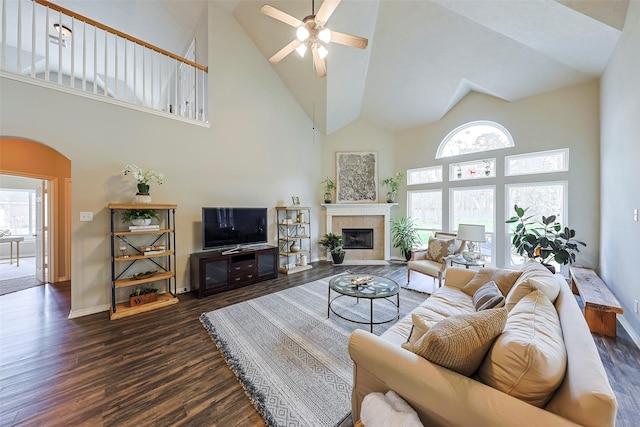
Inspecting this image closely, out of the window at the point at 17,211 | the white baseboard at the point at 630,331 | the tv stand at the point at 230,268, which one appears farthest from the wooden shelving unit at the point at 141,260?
the window at the point at 17,211

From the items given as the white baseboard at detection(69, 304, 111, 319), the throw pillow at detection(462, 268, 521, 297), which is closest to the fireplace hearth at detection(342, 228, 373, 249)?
the throw pillow at detection(462, 268, 521, 297)

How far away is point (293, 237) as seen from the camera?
5086 millimetres

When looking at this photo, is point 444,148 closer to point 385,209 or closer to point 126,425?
point 385,209

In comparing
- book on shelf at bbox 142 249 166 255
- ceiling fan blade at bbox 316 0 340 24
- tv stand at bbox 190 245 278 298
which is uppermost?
ceiling fan blade at bbox 316 0 340 24

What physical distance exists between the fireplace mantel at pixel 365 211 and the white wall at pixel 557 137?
1.50 meters

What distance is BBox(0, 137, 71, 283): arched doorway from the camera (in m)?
3.74

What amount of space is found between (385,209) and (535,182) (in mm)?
2747

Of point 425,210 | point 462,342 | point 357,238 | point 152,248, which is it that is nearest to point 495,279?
point 462,342

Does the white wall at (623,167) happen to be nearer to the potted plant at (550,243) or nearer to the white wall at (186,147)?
the potted plant at (550,243)

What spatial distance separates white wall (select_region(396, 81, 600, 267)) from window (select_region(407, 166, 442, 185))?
29 cm

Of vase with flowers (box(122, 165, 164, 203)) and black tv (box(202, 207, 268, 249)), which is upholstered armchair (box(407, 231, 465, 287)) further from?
vase with flowers (box(122, 165, 164, 203))

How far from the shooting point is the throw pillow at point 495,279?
7.66ft

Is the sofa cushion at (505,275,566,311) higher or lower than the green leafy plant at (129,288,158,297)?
higher

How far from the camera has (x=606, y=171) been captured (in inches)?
132
